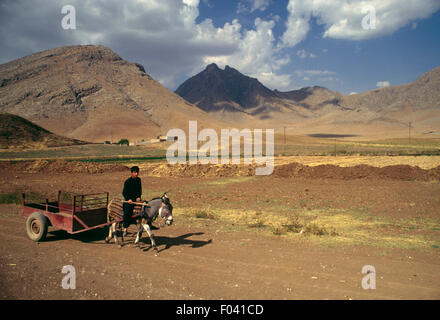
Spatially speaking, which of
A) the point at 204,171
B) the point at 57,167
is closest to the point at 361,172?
the point at 204,171

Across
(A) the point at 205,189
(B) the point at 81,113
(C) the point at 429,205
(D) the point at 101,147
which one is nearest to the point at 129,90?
(B) the point at 81,113

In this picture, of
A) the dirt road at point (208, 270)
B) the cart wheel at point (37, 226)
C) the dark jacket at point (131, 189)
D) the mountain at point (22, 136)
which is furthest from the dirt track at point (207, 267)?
the mountain at point (22, 136)

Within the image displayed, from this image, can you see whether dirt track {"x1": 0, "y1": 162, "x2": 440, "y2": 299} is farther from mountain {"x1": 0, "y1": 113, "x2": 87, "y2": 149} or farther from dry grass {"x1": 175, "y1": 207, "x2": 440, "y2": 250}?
mountain {"x1": 0, "y1": 113, "x2": 87, "y2": 149}

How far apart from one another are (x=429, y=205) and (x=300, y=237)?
9.58 m

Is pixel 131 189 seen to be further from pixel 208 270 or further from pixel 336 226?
pixel 336 226

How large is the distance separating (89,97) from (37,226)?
160127mm

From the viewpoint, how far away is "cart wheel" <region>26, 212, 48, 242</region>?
30.2 ft

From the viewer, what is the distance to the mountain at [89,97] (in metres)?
137

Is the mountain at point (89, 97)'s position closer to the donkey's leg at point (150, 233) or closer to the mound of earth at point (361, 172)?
the mound of earth at point (361, 172)

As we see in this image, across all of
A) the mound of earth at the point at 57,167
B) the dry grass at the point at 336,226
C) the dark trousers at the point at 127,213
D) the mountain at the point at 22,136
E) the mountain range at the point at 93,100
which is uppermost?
the mountain range at the point at 93,100

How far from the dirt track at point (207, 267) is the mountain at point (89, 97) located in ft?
407

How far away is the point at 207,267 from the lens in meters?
7.46
